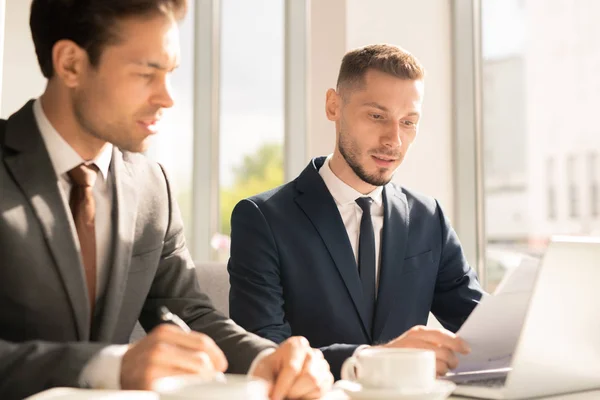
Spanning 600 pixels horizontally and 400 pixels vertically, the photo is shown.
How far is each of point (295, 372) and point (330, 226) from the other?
0.91 m

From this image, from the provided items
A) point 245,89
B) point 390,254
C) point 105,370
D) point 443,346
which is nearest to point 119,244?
point 105,370

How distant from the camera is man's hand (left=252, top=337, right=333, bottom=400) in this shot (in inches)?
39.9

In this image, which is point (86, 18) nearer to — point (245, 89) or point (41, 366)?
point (41, 366)

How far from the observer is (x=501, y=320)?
118cm

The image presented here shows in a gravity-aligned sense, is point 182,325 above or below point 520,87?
below

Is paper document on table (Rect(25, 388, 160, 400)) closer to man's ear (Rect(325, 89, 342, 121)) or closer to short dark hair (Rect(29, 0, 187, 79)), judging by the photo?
short dark hair (Rect(29, 0, 187, 79))

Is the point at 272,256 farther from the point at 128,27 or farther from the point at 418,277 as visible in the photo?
the point at 128,27

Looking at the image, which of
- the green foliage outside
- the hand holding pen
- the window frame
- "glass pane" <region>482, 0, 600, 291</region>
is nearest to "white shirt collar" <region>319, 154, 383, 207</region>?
the hand holding pen

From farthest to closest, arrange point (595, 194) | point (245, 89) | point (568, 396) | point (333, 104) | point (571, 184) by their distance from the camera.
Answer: point (571, 184) < point (595, 194) < point (245, 89) < point (333, 104) < point (568, 396)

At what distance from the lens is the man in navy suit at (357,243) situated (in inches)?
72.9

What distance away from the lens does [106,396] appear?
87cm

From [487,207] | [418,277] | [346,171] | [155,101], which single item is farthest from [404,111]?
[487,207]

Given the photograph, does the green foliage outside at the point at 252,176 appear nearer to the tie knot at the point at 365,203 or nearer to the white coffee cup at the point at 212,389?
the tie knot at the point at 365,203

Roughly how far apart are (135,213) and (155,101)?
25 cm
